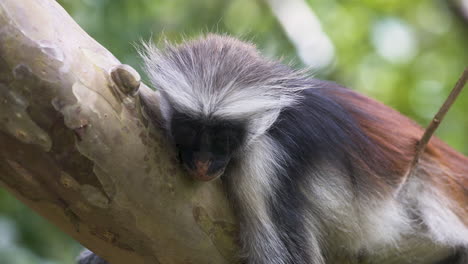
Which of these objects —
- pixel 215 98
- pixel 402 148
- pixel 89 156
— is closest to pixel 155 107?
pixel 215 98

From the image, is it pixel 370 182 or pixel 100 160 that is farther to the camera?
pixel 370 182

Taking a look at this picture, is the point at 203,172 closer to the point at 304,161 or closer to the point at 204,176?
the point at 204,176

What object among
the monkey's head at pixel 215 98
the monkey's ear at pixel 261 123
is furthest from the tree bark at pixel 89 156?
the monkey's ear at pixel 261 123

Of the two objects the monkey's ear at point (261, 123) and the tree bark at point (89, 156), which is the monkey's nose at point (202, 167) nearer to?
the tree bark at point (89, 156)

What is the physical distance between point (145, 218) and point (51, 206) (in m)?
0.42

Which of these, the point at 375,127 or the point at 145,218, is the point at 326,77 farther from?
the point at 145,218

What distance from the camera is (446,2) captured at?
731 centimetres

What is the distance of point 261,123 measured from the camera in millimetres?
3486

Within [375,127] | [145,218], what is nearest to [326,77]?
[375,127]

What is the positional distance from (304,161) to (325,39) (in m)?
3.66

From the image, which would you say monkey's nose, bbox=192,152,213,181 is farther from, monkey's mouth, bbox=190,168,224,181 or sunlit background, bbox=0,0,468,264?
sunlit background, bbox=0,0,468,264

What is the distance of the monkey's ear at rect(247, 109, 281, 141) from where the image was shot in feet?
11.4

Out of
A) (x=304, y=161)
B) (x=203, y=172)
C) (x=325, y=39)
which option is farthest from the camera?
(x=325, y=39)

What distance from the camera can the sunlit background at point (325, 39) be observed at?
5.86m
